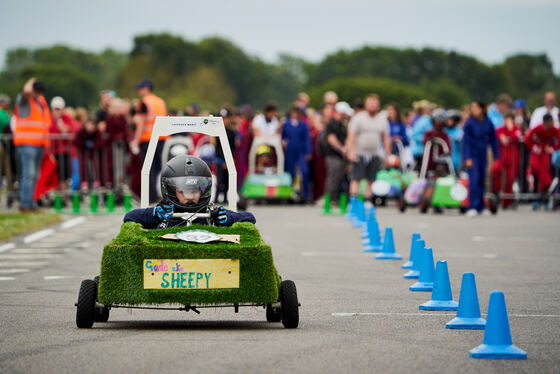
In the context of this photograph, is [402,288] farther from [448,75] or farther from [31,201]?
[448,75]

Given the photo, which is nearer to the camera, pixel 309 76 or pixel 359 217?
pixel 359 217

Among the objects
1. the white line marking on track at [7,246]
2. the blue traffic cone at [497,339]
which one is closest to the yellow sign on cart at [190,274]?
the blue traffic cone at [497,339]

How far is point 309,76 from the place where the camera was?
188375 millimetres

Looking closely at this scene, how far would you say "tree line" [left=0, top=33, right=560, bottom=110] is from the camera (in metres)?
160

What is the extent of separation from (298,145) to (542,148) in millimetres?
5721

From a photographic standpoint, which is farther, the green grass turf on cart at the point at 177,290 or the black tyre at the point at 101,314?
the black tyre at the point at 101,314

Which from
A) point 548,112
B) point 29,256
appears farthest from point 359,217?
point 29,256

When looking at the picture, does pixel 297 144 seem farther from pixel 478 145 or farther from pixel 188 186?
pixel 188 186

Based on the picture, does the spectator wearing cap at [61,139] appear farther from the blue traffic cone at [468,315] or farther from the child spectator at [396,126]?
the blue traffic cone at [468,315]

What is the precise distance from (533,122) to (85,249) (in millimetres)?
13795

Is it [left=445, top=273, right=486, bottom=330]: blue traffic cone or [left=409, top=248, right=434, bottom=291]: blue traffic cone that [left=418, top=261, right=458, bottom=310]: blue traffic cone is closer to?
[left=445, top=273, right=486, bottom=330]: blue traffic cone

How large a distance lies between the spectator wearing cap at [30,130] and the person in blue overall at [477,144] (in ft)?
26.0

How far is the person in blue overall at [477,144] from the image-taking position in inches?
979

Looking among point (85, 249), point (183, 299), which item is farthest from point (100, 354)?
point (85, 249)
